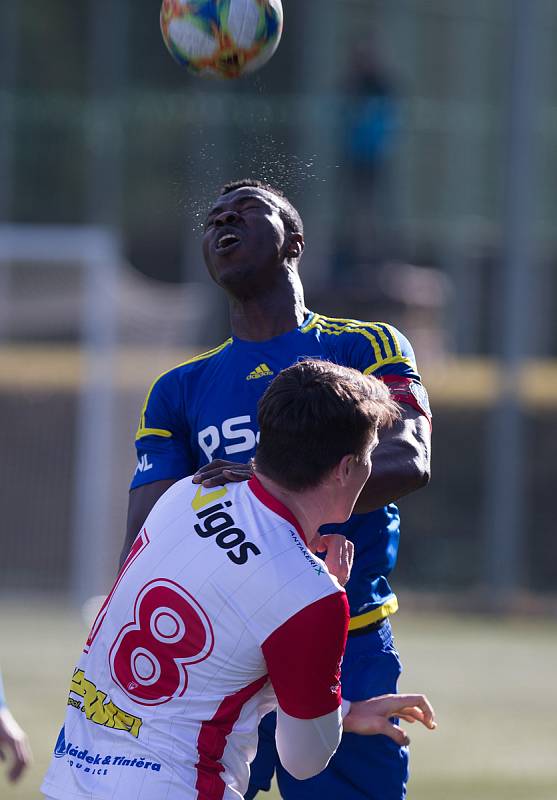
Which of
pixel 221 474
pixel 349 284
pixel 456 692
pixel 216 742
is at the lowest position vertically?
pixel 456 692

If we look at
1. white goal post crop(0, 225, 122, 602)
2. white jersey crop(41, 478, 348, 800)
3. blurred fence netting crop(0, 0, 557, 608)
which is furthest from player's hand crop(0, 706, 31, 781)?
white goal post crop(0, 225, 122, 602)

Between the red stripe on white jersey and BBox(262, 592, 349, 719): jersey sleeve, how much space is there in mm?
109

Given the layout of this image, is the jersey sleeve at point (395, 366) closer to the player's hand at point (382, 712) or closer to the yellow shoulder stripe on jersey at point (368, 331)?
the yellow shoulder stripe on jersey at point (368, 331)

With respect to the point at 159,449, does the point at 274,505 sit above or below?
above

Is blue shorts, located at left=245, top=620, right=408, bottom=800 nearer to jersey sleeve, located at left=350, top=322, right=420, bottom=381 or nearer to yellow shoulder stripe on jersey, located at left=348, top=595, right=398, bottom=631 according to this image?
yellow shoulder stripe on jersey, located at left=348, top=595, right=398, bottom=631

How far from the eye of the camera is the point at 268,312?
15.5 feet

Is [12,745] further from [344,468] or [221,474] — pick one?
[344,468]

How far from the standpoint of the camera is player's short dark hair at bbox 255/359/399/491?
3.33m

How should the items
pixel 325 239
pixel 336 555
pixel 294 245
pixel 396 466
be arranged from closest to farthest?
pixel 336 555
pixel 396 466
pixel 294 245
pixel 325 239

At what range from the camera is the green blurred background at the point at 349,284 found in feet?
41.0

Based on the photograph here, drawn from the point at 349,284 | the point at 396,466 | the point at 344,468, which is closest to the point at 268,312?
the point at 396,466

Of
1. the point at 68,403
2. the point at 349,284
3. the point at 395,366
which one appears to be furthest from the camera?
the point at 349,284

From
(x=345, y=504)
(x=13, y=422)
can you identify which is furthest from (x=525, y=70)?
(x=345, y=504)

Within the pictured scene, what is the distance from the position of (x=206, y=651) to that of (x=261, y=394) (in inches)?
56.7
